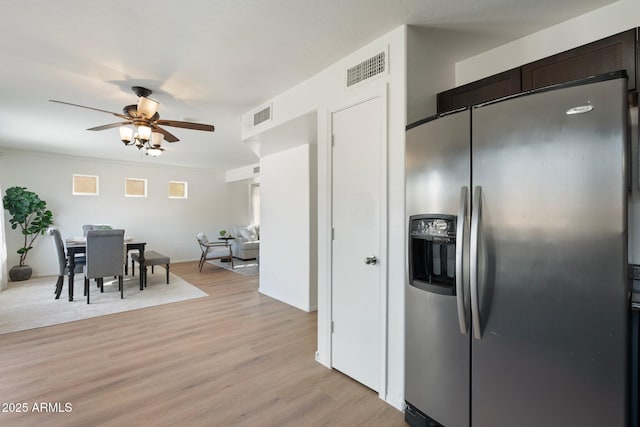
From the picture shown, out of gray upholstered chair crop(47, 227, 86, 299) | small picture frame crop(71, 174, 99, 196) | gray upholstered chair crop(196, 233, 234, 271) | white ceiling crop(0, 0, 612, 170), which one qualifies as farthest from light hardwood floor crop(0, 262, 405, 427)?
small picture frame crop(71, 174, 99, 196)

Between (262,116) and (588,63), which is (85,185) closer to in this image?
(262,116)

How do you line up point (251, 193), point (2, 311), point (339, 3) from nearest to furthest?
point (339, 3), point (2, 311), point (251, 193)

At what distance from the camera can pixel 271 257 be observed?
15.1 feet

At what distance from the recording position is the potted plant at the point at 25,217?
17.7 feet

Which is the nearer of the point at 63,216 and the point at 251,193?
the point at 63,216

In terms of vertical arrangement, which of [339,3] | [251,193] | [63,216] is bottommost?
[63,216]

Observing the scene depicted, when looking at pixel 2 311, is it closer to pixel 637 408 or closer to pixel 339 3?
pixel 339 3

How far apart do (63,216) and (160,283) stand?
9.95 ft

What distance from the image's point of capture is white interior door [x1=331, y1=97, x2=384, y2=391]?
214 centimetres

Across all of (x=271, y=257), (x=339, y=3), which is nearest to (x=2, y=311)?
(x=271, y=257)

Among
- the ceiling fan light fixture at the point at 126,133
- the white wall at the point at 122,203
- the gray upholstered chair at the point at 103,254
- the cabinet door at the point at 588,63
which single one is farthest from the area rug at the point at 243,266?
the cabinet door at the point at 588,63

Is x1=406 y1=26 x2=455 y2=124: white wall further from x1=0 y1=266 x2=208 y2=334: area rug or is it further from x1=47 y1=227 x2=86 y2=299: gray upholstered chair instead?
x1=47 y1=227 x2=86 y2=299: gray upholstered chair

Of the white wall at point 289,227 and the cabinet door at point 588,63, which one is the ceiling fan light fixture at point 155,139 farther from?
the cabinet door at point 588,63

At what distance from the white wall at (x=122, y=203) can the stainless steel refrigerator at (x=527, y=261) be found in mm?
7553
